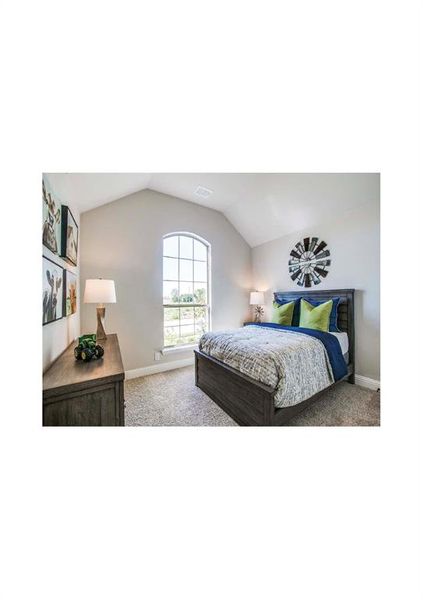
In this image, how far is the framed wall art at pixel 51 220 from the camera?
99 centimetres

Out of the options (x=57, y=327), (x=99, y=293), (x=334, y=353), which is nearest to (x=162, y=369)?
(x=99, y=293)

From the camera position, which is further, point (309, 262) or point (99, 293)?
point (309, 262)

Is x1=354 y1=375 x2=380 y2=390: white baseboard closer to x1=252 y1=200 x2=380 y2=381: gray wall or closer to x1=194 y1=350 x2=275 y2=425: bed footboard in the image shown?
x1=252 y1=200 x2=380 y2=381: gray wall

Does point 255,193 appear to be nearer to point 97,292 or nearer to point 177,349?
point 97,292

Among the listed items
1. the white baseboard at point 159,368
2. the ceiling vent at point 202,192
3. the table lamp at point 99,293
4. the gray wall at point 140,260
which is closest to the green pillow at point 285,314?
the gray wall at point 140,260

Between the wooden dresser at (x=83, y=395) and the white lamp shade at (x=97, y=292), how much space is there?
2.47ft

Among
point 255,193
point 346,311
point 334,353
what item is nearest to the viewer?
point 334,353

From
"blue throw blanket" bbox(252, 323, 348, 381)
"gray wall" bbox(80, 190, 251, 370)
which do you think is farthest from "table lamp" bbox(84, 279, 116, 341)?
"blue throw blanket" bbox(252, 323, 348, 381)

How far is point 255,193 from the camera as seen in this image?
2342mm

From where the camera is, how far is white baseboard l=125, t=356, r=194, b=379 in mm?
2399

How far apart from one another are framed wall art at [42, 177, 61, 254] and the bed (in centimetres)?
146

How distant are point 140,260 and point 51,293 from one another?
1.46m
